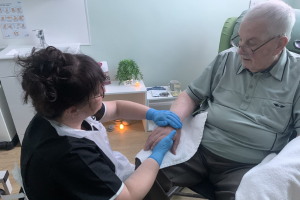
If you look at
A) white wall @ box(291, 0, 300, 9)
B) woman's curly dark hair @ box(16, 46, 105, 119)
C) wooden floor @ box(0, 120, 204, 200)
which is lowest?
wooden floor @ box(0, 120, 204, 200)

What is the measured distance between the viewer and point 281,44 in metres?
0.96

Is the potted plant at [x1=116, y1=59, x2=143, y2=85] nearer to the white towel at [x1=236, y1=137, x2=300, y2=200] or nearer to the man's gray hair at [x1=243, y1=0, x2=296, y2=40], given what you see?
the man's gray hair at [x1=243, y1=0, x2=296, y2=40]

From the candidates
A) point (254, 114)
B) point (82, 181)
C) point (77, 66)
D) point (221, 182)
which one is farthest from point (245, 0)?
point (82, 181)

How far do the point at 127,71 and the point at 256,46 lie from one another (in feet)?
4.15

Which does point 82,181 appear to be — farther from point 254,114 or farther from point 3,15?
point 3,15

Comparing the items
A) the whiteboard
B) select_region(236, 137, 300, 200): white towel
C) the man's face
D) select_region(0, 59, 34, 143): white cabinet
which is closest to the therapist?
select_region(236, 137, 300, 200): white towel

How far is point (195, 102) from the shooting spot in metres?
1.31

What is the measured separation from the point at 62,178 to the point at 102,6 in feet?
5.67

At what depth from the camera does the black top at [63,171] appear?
592 millimetres

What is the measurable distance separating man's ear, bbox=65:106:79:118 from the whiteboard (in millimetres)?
1506

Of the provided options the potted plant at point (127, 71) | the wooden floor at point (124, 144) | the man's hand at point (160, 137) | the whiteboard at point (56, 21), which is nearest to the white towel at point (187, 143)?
the man's hand at point (160, 137)

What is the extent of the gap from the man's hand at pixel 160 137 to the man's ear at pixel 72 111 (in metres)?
0.48

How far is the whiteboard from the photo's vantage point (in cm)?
183

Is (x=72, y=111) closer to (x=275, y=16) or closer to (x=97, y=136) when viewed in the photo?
(x=97, y=136)
